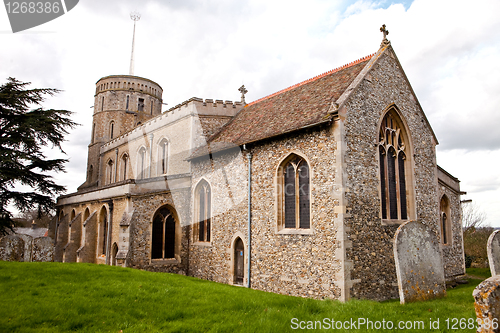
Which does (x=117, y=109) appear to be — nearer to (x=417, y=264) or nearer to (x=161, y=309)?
(x=161, y=309)

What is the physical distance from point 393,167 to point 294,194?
402 cm

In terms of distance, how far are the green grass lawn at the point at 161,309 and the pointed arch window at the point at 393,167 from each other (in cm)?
378

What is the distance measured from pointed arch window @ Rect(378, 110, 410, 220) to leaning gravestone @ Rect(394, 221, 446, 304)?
3.16 metres

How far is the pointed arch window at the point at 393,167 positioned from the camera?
12.3m

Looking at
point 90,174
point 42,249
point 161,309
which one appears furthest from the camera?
point 90,174

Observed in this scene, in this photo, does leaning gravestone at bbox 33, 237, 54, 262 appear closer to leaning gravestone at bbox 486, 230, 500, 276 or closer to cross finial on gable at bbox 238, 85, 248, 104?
cross finial on gable at bbox 238, 85, 248, 104

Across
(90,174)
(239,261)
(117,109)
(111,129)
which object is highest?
(117,109)

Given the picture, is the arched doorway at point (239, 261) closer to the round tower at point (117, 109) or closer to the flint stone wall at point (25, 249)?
the flint stone wall at point (25, 249)

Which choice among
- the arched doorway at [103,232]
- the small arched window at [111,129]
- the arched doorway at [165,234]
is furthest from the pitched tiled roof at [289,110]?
the small arched window at [111,129]

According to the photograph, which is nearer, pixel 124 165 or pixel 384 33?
pixel 384 33

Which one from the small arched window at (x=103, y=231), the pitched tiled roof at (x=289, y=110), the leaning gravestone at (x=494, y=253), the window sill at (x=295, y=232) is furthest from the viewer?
the small arched window at (x=103, y=231)

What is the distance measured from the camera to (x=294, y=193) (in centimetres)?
1216

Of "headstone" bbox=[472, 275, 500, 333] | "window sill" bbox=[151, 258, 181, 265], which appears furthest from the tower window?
"headstone" bbox=[472, 275, 500, 333]

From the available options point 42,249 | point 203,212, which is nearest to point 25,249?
point 42,249
